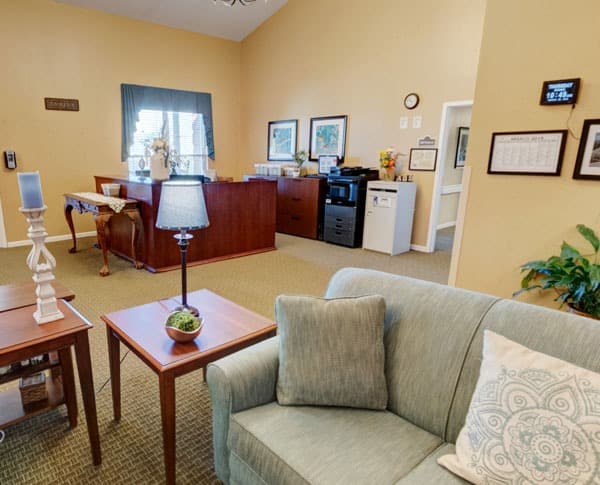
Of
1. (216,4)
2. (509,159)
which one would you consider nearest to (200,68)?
(216,4)

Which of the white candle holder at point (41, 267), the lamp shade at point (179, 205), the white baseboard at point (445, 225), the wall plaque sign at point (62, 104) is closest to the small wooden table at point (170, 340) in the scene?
the white candle holder at point (41, 267)

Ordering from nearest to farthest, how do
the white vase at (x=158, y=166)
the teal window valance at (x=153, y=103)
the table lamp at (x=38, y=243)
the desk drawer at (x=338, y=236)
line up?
the table lamp at (x=38, y=243)
the white vase at (x=158, y=166)
the desk drawer at (x=338, y=236)
the teal window valance at (x=153, y=103)

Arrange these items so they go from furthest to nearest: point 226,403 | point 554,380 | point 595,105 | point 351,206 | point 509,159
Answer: point 351,206, point 509,159, point 595,105, point 226,403, point 554,380

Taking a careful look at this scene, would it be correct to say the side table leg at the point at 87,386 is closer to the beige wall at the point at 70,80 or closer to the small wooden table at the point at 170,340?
the small wooden table at the point at 170,340

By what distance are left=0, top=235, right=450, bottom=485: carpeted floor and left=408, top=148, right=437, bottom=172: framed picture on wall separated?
5.12 feet

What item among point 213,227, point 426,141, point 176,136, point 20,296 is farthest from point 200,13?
point 20,296

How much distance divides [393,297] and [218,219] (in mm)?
3381

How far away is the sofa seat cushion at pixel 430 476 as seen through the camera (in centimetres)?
103

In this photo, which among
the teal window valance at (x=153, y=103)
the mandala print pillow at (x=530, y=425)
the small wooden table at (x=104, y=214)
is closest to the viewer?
the mandala print pillow at (x=530, y=425)

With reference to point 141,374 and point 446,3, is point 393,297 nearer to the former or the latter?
point 141,374

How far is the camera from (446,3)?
4.61 metres

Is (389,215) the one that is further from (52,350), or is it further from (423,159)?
(52,350)

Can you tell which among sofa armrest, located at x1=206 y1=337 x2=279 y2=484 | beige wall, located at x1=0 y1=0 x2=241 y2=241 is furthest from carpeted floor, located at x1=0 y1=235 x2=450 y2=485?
beige wall, located at x1=0 y1=0 x2=241 y2=241

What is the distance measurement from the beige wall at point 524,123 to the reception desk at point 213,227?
2.75 m
